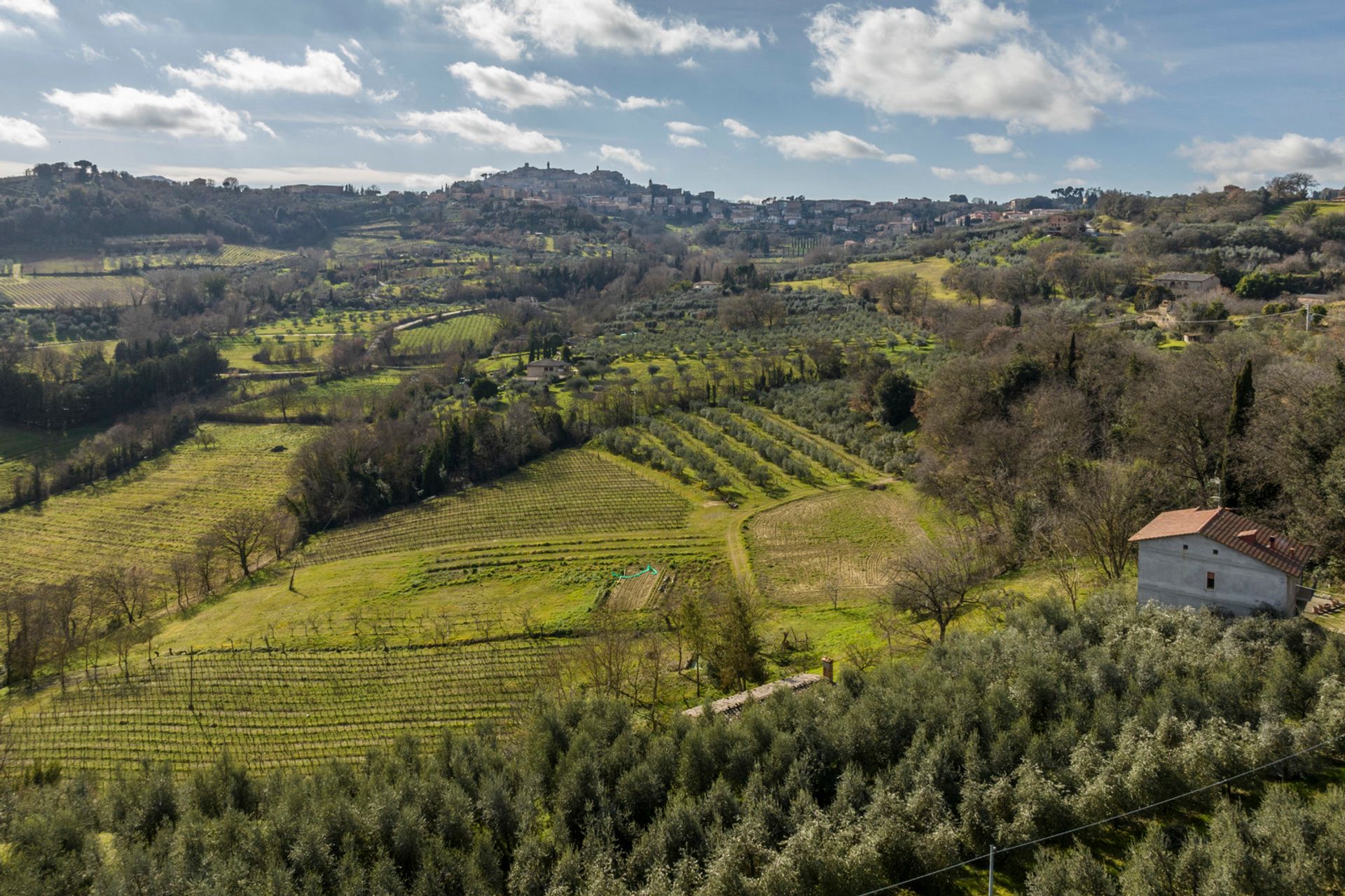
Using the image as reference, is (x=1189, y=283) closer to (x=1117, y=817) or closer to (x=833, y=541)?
(x=833, y=541)

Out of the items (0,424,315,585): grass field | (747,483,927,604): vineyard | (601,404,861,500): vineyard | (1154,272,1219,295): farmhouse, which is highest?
(1154,272,1219,295): farmhouse

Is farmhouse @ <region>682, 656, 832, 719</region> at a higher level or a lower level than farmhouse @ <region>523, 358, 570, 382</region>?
lower

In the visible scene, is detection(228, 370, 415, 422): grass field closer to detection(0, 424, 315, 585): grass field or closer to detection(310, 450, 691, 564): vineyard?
detection(0, 424, 315, 585): grass field

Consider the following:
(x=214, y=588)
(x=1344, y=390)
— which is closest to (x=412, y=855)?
(x=1344, y=390)

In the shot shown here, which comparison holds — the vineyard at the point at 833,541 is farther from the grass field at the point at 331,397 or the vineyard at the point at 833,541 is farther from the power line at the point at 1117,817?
the grass field at the point at 331,397

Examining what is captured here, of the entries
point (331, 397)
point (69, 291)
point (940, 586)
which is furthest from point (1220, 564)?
point (69, 291)

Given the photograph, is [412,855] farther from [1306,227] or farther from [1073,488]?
[1306,227]

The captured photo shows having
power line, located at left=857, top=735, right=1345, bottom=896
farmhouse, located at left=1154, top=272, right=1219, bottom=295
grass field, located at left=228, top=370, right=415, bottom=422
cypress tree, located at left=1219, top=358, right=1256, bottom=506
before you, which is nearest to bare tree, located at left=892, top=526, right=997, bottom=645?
cypress tree, located at left=1219, top=358, right=1256, bottom=506
